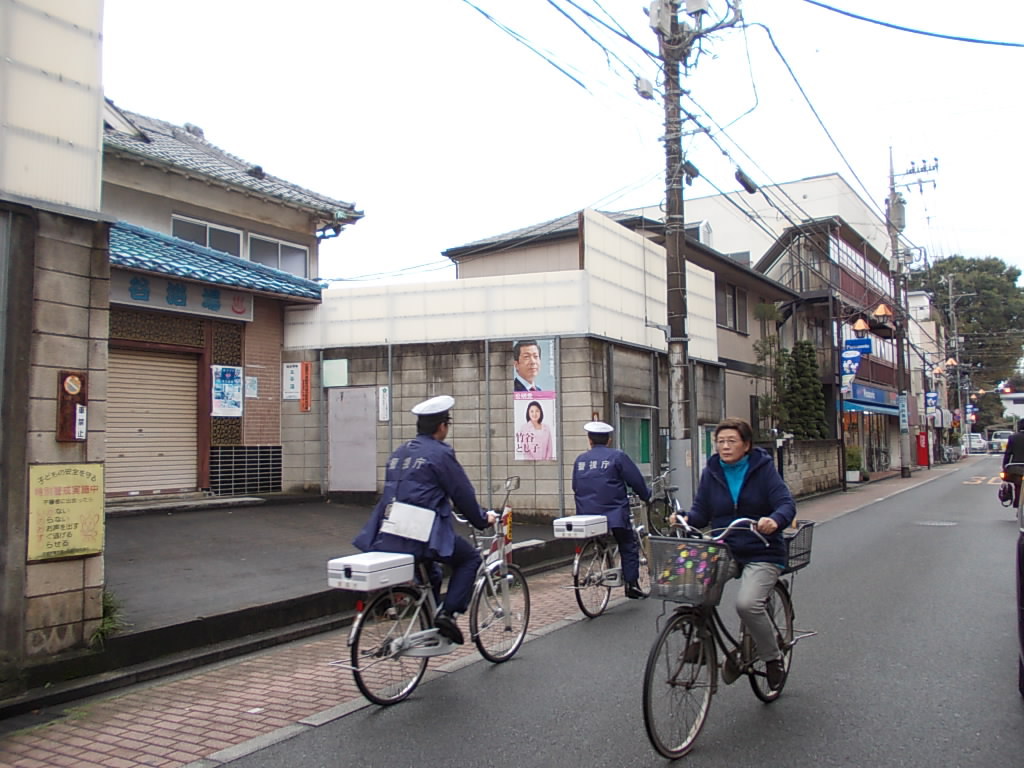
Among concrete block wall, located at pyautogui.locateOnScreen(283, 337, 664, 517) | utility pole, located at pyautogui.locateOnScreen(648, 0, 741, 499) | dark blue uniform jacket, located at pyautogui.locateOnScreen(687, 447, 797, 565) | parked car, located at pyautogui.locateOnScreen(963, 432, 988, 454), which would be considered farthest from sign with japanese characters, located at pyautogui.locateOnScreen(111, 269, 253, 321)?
parked car, located at pyautogui.locateOnScreen(963, 432, 988, 454)

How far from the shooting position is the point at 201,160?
54.1 feet

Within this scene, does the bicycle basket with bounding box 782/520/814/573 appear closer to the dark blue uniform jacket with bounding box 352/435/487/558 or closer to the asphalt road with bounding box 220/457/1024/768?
the asphalt road with bounding box 220/457/1024/768

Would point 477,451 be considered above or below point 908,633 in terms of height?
above

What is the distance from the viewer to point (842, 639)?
672cm

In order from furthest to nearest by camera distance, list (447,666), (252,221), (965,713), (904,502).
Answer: (904,502)
(252,221)
(447,666)
(965,713)

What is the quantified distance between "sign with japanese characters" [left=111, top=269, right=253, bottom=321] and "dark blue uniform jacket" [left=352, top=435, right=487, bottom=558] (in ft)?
26.4

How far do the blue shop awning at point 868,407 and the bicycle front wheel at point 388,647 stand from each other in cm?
3004

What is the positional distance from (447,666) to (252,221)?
12.5 m

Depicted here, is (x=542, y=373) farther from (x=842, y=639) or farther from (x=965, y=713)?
(x=965, y=713)

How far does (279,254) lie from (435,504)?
13.0 m

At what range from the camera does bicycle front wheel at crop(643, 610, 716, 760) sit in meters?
4.08

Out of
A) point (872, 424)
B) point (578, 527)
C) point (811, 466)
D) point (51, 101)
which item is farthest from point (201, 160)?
point (872, 424)

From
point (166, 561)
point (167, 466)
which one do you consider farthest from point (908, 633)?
point (167, 466)

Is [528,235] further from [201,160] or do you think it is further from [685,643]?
[685,643]
